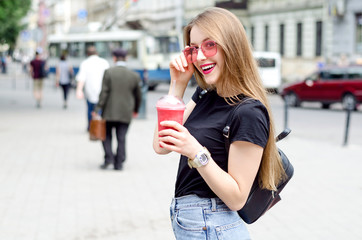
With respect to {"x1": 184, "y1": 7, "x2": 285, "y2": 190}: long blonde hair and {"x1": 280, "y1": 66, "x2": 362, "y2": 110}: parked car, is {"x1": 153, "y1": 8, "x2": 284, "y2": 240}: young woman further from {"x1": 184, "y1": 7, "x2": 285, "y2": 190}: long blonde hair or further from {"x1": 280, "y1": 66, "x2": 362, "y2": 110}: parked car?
{"x1": 280, "y1": 66, "x2": 362, "y2": 110}: parked car

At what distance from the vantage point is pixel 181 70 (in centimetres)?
265

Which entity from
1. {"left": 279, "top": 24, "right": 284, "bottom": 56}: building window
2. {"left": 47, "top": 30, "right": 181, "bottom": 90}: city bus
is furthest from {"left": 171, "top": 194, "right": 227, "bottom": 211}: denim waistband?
{"left": 279, "top": 24, "right": 284, "bottom": 56}: building window

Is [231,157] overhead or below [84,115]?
overhead

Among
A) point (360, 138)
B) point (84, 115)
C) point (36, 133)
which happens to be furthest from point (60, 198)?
point (84, 115)

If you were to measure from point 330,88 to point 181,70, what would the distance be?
20.4 meters

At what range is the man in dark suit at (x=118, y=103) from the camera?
30.0ft

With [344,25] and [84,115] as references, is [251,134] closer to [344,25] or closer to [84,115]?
[84,115]

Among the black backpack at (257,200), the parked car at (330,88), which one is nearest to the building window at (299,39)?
the parked car at (330,88)

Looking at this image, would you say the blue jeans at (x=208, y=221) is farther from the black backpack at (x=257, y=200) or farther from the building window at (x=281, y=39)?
the building window at (x=281, y=39)

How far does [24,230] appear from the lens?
591 cm

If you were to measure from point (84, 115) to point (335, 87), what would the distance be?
8.73m

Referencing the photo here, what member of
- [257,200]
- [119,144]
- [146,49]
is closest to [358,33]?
[146,49]

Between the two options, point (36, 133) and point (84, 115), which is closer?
point (36, 133)

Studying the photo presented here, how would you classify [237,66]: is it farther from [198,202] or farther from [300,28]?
[300,28]
